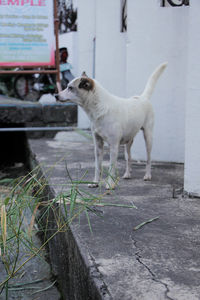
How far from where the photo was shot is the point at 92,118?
3393mm

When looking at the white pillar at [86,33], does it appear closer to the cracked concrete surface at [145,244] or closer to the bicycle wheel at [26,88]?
the bicycle wheel at [26,88]

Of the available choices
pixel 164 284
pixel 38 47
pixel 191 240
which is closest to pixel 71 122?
pixel 38 47

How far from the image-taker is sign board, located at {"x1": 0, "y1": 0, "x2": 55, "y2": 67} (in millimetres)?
6617

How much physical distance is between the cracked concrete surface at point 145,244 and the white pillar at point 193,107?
174mm

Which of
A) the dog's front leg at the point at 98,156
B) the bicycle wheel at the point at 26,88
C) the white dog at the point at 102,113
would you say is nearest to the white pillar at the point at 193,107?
the white dog at the point at 102,113

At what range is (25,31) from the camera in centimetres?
668

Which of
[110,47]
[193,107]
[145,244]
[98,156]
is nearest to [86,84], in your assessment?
[98,156]

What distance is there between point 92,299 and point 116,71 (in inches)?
187

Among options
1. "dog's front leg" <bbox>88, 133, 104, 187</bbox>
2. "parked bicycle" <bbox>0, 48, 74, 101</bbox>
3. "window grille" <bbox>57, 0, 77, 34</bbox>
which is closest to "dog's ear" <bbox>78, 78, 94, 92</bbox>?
"dog's front leg" <bbox>88, 133, 104, 187</bbox>

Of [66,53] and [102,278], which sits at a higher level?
[66,53]

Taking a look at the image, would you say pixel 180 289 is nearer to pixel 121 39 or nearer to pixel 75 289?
pixel 75 289

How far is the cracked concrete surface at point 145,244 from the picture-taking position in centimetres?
158

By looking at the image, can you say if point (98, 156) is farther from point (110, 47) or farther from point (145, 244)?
point (110, 47)

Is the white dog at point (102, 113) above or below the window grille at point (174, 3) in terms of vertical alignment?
below
